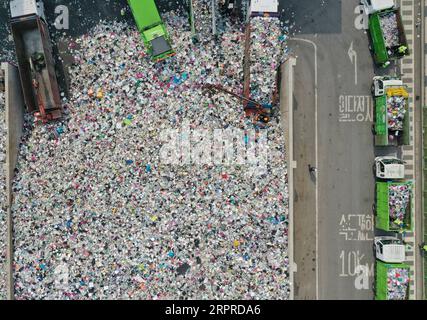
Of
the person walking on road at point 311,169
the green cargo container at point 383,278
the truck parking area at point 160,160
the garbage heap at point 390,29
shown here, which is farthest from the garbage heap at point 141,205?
the garbage heap at point 390,29

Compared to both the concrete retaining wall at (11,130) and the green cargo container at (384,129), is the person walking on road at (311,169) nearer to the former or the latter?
the green cargo container at (384,129)

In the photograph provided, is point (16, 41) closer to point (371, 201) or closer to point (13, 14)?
point (13, 14)

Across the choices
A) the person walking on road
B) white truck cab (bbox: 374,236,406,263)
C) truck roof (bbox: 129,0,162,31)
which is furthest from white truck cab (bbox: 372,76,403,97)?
truck roof (bbox: 129,0,162,31)

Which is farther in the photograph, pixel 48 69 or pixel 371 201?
pixel 371 201

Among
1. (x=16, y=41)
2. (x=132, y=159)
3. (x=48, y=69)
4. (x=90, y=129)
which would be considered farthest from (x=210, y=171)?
(x=16, y=41)

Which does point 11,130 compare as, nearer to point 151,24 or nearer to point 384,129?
point 151,24

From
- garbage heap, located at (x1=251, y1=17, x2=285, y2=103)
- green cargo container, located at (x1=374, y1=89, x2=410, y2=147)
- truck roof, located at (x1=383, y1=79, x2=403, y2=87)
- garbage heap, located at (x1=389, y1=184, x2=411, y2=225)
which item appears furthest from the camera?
truck roof, located at (x1=383, y1=79, x2=403, y2=87)

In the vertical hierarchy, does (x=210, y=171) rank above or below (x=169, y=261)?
above

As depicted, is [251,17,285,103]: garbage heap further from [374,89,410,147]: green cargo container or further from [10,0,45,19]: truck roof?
[10,0,45,19]: truck roof
